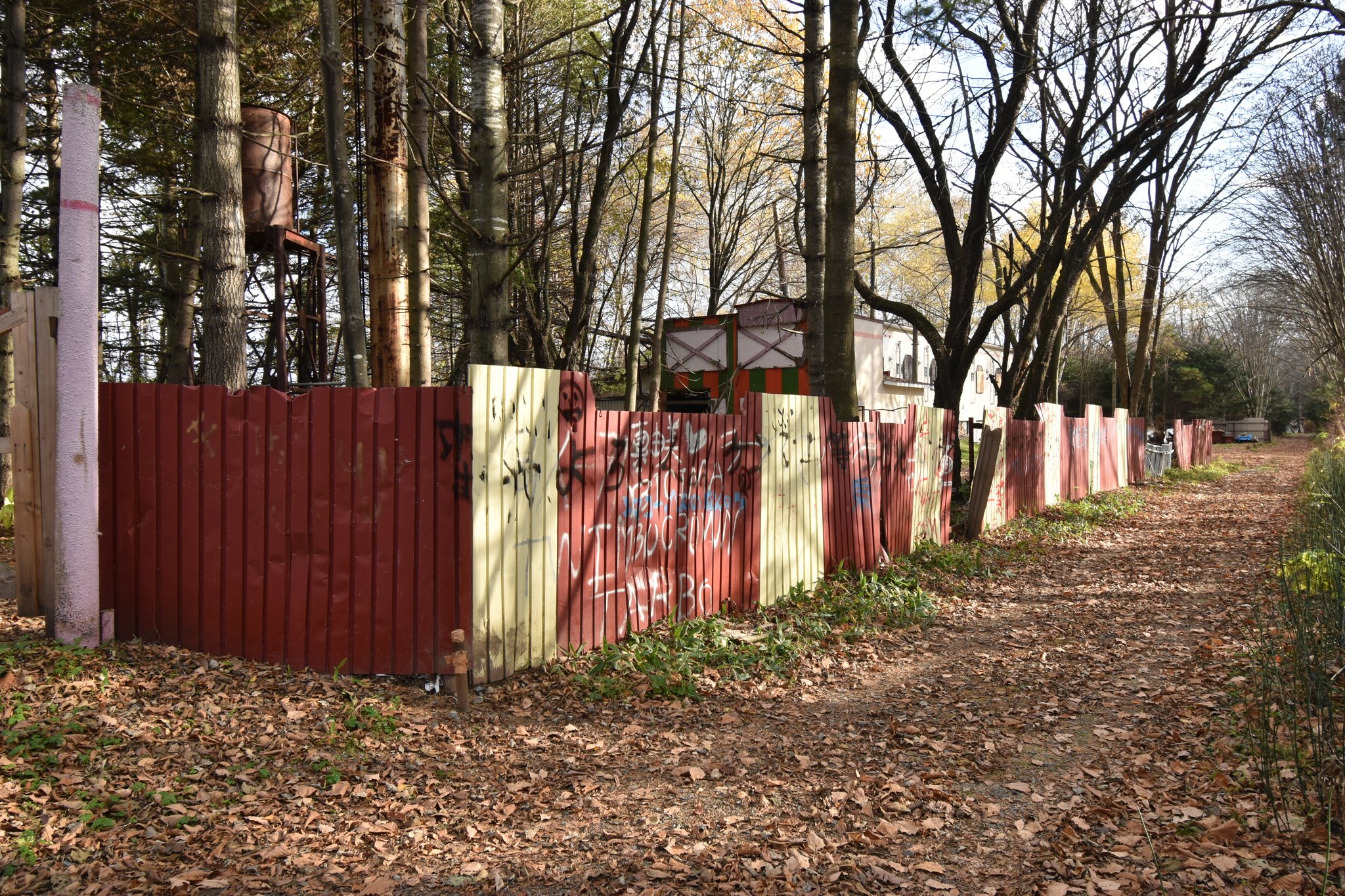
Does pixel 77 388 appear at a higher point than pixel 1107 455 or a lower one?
higher

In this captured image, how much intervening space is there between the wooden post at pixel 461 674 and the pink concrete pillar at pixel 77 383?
78.8 inches

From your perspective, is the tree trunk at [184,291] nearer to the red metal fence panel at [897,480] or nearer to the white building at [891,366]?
the red metal fence panel at [897,480]

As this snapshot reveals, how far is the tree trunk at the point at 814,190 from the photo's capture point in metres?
9.99

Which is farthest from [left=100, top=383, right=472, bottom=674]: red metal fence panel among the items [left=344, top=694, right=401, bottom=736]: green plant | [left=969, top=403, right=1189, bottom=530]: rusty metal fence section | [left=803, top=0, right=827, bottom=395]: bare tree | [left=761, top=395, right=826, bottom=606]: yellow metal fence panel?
[left=969, top=403, right=1189, bottom=530]: rusty metal fence section

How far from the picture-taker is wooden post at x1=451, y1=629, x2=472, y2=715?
4.64 m

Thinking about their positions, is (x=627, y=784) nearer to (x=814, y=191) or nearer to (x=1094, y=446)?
(x=814, y=191)

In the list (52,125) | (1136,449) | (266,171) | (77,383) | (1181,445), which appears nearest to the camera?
(77,383)

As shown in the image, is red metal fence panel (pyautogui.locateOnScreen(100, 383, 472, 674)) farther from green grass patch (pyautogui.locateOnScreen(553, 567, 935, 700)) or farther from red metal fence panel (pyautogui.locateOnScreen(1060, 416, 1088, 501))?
red metal fence panel (pyautogui.locateOnScreen(1060, 416, 1088, 501))

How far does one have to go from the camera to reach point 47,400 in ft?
15.3

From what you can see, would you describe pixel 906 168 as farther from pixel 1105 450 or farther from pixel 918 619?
pixel 918 619

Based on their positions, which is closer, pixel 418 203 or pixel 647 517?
pixel 647 517

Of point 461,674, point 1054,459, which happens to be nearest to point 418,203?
point 461,674

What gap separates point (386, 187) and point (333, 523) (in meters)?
3.91

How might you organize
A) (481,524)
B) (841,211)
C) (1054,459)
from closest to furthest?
(481,524) → (841,211) → (1054,459)
